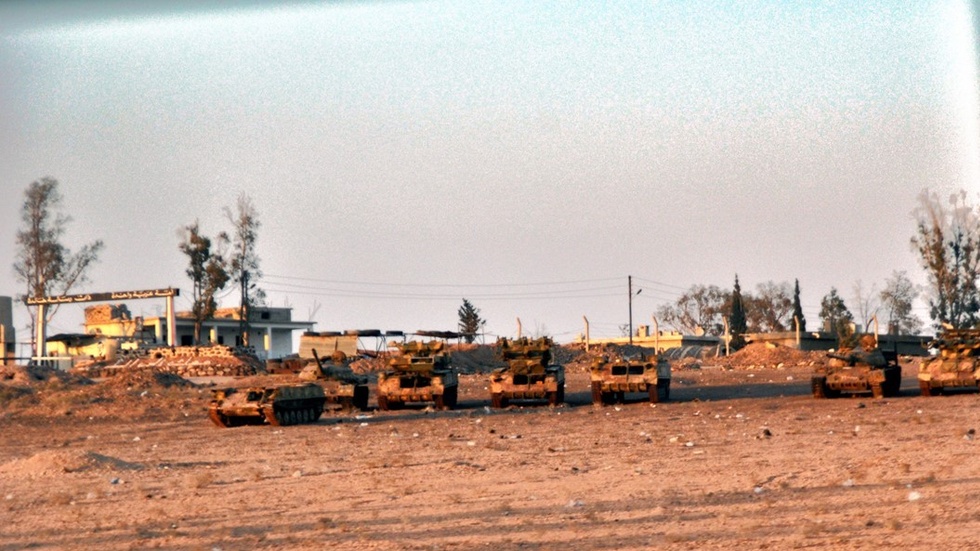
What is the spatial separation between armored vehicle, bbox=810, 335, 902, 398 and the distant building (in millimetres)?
40867

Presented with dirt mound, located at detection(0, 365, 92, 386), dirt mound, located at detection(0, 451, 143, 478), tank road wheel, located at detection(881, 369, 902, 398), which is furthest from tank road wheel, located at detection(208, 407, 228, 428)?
dirt mound, located at detection(0, 365, 92, 386)

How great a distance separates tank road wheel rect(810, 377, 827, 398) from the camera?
3136 cm

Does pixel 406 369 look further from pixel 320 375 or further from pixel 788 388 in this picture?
pixel 788 388

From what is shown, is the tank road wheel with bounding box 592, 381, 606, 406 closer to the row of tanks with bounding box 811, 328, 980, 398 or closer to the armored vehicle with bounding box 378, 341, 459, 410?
the armored vehicle with bounding box 378, 341, 459, 410

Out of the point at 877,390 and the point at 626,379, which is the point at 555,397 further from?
the point at 877,390

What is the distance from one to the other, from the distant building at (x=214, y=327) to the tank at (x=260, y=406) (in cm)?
3996

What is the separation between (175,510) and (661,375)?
20.1m

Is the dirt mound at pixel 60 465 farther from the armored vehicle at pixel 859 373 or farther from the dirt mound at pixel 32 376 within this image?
the dirt mound at pixel 32 376

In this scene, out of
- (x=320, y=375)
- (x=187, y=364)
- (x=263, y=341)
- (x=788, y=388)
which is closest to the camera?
(x=320, y=375)

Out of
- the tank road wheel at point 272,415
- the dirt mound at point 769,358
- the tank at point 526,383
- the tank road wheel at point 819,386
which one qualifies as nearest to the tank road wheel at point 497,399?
the tank at point 526,383

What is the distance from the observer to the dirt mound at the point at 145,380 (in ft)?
133

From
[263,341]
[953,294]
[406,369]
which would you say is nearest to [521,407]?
[406,369]

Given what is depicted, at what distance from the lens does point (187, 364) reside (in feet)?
171

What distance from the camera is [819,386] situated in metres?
31.5
